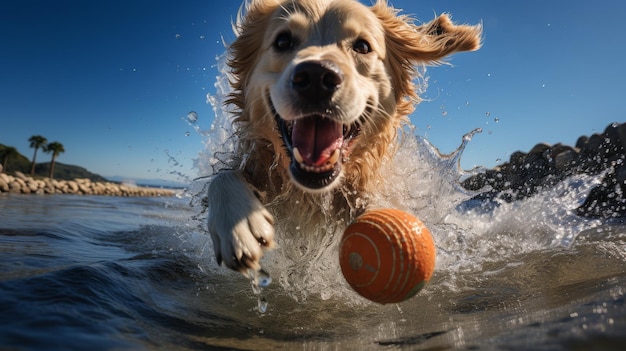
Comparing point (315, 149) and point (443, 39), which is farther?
point (443, 39)

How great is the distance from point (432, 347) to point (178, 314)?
54.9 inches

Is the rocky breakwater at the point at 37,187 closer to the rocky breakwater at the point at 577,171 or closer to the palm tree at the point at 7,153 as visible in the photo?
the rocky breakwater at the point at 577,171

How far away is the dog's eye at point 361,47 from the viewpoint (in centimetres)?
336

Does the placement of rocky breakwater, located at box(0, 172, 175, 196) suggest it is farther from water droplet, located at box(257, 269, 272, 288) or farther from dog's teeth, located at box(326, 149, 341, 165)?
water droplet, located at box(257, 269, 272, 288)

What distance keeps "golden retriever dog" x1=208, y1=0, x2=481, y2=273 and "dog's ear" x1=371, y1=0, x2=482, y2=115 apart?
1cm

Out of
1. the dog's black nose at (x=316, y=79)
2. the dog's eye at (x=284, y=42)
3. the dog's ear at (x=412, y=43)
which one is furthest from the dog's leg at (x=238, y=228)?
the dog's ear at (x=412, y=43)

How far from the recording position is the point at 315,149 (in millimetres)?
2883

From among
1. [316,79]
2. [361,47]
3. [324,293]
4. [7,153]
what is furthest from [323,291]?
[7,153]

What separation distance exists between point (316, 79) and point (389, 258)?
1121 mm

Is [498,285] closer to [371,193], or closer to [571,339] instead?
[371,193]

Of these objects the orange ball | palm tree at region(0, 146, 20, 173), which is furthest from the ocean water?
palm tree at region(0, 146, 20, 173)

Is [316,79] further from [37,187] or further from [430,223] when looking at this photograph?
[37,187]

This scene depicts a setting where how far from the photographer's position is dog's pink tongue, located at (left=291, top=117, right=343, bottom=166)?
2855mm

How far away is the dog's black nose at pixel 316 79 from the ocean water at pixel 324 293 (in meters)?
1.26
